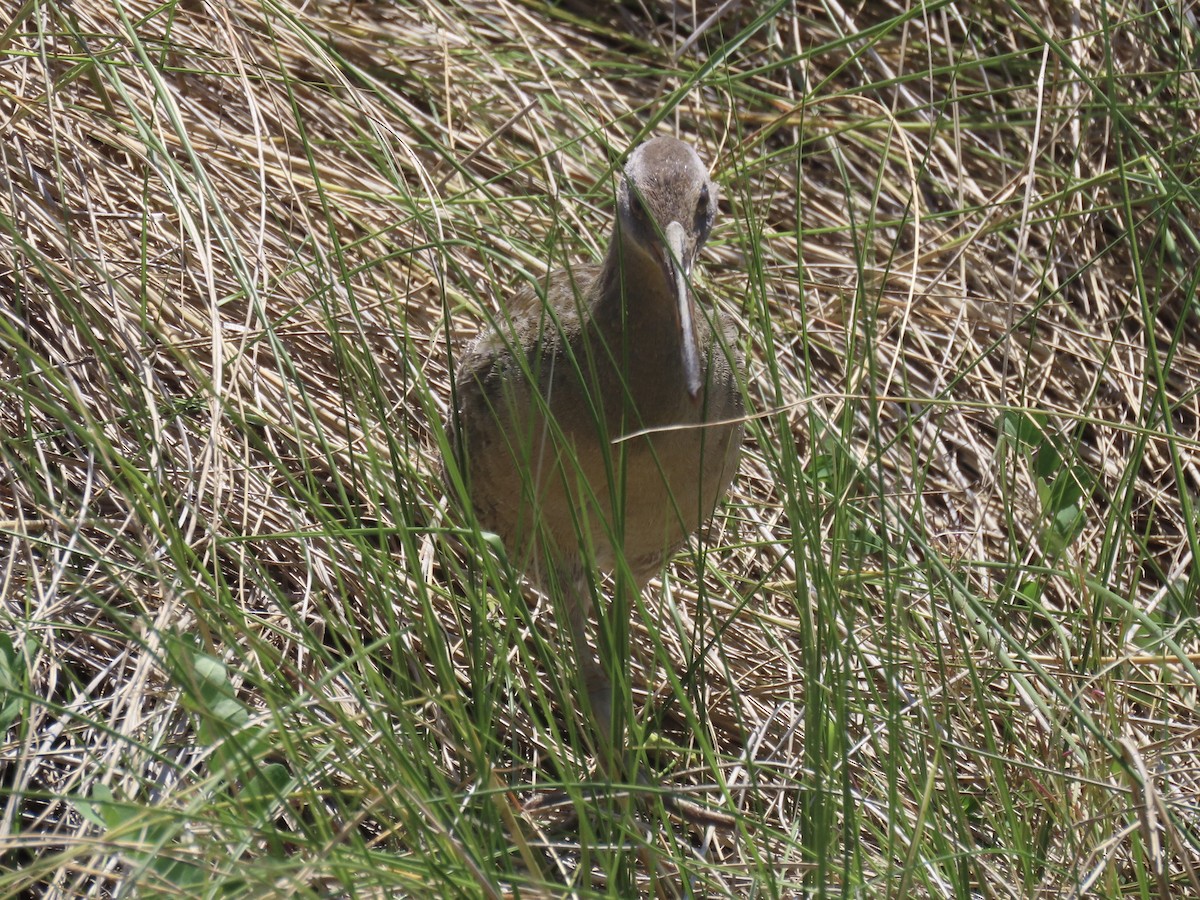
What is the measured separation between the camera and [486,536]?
2.82 m

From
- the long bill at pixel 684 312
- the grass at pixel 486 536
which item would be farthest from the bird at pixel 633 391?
the grass at pixel 486 536

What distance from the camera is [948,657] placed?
3.62 meters

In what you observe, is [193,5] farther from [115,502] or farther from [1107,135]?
[1107,135]

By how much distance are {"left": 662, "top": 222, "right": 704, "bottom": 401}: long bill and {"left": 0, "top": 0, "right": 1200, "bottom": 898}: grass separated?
8.1 inches

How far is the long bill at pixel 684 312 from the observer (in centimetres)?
316

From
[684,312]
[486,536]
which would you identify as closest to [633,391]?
[684,312]

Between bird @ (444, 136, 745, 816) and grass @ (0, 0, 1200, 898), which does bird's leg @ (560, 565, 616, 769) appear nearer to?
bird @ (444, 136, 745, 816)

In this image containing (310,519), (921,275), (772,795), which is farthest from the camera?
(921,275)

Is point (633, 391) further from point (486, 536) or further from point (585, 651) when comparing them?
point (585, 651)

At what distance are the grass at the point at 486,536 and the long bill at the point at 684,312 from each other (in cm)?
21

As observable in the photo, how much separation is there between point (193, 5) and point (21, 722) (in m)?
2.78

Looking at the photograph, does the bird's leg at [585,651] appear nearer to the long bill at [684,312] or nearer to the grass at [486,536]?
the grass at [486,536]

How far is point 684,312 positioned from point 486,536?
0.73m

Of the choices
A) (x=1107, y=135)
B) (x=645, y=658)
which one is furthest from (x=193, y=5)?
(x=1107, y=135)
